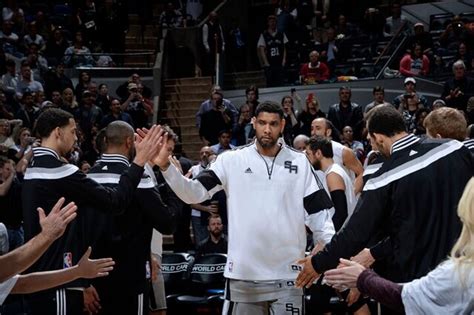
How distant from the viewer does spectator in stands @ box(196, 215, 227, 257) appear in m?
11.9

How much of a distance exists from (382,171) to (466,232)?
7.06 ft

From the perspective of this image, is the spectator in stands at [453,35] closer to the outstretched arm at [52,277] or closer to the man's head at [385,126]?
the man's head at [385,126]

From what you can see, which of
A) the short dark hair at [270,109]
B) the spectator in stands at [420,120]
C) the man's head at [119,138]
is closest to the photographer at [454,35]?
the spectator in stands at [420,120]

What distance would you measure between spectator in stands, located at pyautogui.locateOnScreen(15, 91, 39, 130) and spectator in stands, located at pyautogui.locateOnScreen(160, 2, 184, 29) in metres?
6.43

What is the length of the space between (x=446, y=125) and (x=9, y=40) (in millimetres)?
14862

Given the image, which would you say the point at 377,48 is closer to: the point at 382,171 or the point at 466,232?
the point at 382,171

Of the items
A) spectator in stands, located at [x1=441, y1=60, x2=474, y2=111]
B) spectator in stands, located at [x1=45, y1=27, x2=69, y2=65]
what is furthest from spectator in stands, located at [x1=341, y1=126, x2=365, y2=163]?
spectator in stands, located at [x1=45, y1=27, x2=69, y2=65]

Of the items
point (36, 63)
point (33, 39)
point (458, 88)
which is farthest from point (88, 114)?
point (458, 88)

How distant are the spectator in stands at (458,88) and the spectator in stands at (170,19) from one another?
8391 mm

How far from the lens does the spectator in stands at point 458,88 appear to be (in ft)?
51.7

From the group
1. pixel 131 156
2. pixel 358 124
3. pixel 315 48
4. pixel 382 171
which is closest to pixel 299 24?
pixel 315 48

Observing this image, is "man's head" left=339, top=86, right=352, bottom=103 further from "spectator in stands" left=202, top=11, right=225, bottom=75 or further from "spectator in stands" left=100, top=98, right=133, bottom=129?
"spectator in stands" left=202, top=11, right=225, bottom=75

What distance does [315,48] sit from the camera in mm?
20516

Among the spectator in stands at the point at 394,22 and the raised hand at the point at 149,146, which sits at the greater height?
the spectator in stands at the point at 394,22
